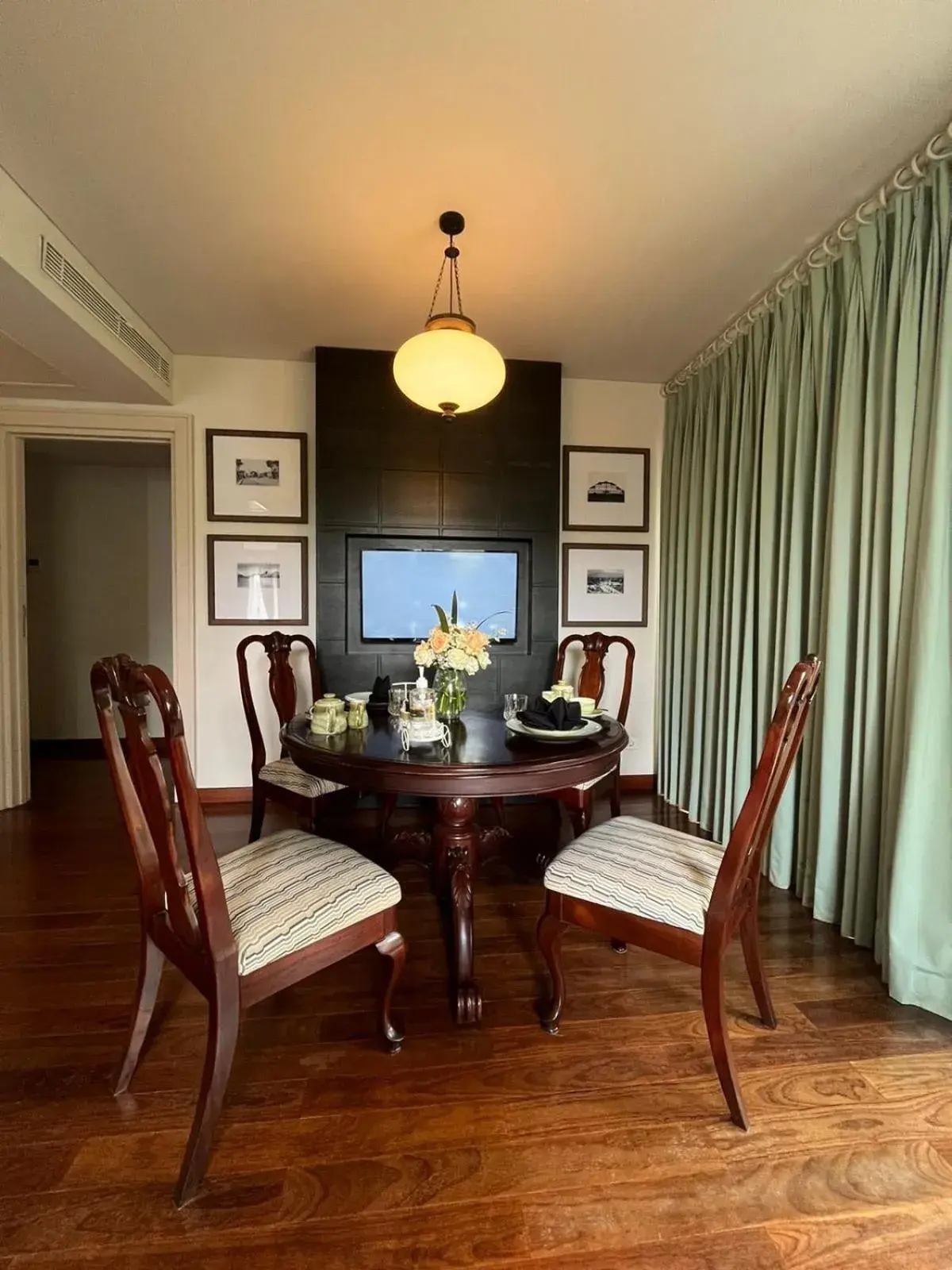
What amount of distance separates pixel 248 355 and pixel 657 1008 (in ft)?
12.0

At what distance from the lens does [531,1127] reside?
1290mm

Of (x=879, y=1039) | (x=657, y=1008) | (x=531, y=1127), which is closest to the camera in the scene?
(x=531, y=1127)

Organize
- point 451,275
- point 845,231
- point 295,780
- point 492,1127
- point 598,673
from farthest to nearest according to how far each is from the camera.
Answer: point 598,673, point 451,275, point 295,780, point 845,231, point 492,1127

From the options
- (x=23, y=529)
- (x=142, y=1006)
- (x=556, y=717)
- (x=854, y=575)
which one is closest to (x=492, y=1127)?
(x=142, y=1006)

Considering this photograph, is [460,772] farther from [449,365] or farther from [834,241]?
[834,241]

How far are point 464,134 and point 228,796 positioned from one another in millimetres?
3288

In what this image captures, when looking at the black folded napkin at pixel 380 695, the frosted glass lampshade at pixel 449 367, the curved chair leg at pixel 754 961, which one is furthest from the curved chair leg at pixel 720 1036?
the frosted glass lampshade at pixel 449 367

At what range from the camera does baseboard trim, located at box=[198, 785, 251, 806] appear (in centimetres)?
335

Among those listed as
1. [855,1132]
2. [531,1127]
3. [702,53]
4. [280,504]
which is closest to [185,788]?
[531,1127]

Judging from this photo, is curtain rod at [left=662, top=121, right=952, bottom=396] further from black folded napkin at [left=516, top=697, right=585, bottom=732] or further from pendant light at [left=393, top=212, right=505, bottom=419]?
black folded napkin at [left=516, top=697, right=585, bottom=732]

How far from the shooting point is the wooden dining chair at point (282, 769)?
7.47 feet

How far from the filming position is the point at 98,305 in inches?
94.5

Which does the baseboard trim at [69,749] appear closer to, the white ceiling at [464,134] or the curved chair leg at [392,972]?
the white ceiling at [464,134]

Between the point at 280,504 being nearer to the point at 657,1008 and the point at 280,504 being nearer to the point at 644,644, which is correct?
the point at 644,644
